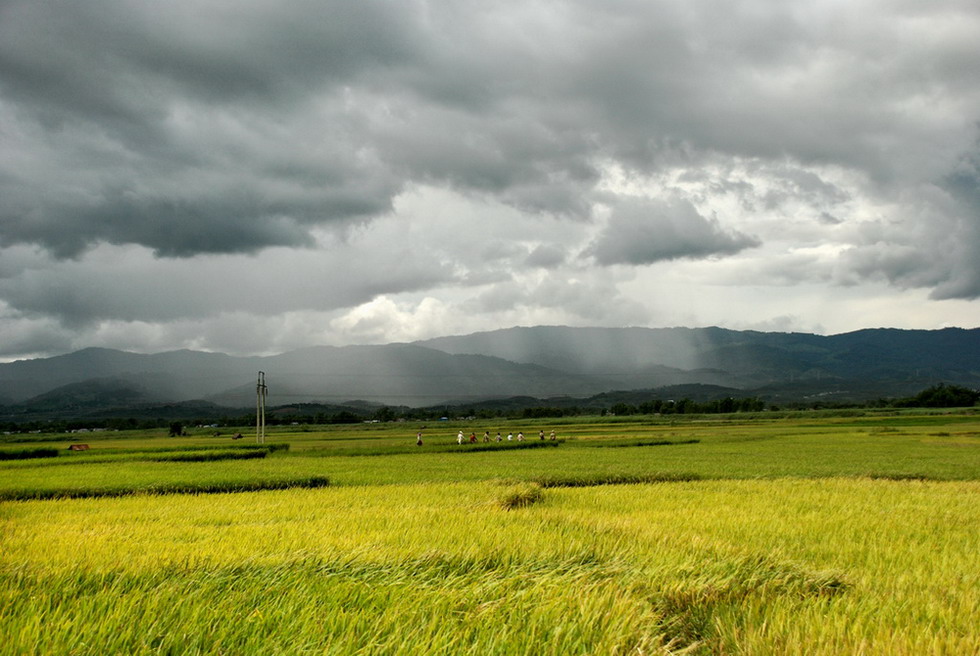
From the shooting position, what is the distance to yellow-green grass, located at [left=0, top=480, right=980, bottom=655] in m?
4.44

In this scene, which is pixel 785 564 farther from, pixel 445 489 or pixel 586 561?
pixel 445 489

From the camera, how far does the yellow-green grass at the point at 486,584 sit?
4.44 m

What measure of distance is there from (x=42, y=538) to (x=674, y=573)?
31.8ft

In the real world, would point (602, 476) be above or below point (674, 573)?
below

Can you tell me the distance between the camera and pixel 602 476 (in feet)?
83.8

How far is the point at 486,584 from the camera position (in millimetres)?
5980

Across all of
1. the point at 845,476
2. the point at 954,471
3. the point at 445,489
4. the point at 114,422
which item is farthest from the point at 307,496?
the point at 114,422

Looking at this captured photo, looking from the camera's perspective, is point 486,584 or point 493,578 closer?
point 486,584

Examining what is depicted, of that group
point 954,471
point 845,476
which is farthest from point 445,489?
point 954,471

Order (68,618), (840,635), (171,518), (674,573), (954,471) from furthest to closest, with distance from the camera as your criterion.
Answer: (954,471) → (171,518) → (674,573) → (840,635) → (68,618)

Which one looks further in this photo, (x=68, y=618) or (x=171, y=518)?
(x=171, y=518)

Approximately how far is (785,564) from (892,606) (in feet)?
4.80

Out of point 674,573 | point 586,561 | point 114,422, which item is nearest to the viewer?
point 674,573

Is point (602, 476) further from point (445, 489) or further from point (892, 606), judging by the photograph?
→ point (892, 606)
